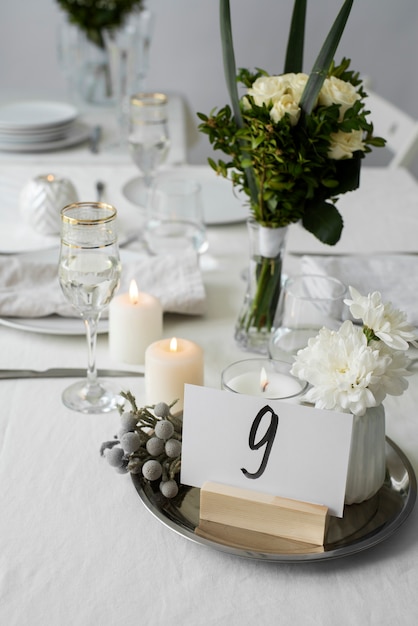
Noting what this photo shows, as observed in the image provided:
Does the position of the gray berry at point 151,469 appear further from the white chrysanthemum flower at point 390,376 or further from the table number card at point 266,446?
the white chrysanthemum flower at point 390,376

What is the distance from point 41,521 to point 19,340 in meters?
0.38

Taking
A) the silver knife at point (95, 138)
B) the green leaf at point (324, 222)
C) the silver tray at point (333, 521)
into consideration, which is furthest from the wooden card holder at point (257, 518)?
the silver knife at point (95, 138)

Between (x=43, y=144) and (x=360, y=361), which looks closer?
(x=360, y=361)

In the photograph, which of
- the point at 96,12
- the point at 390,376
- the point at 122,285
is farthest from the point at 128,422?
the point at 96,12

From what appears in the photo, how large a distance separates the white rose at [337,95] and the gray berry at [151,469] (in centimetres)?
44

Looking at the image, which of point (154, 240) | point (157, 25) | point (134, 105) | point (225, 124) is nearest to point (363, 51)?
point (157, 25)

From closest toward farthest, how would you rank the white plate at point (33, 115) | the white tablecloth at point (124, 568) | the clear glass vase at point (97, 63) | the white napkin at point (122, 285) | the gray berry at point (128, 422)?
1. the white tablecloth at point (124, 568)
2. the gray berry at point (128, 422)
3. the white napkin at point (122, 285)
4. the white plate at point (33, 115)
5. the clear glass vase at point (97, 63)

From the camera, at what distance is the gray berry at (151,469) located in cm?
69

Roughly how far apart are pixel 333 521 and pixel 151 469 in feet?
0.54

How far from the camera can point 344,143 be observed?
0.86 metres

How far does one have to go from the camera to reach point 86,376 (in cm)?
94

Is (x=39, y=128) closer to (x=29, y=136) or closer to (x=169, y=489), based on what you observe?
(x=29, y=136)

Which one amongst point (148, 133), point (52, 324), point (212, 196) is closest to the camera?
point (52, 324)

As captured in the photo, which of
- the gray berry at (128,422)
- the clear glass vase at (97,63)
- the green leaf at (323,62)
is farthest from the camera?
the clear glass vase at (97,63)
